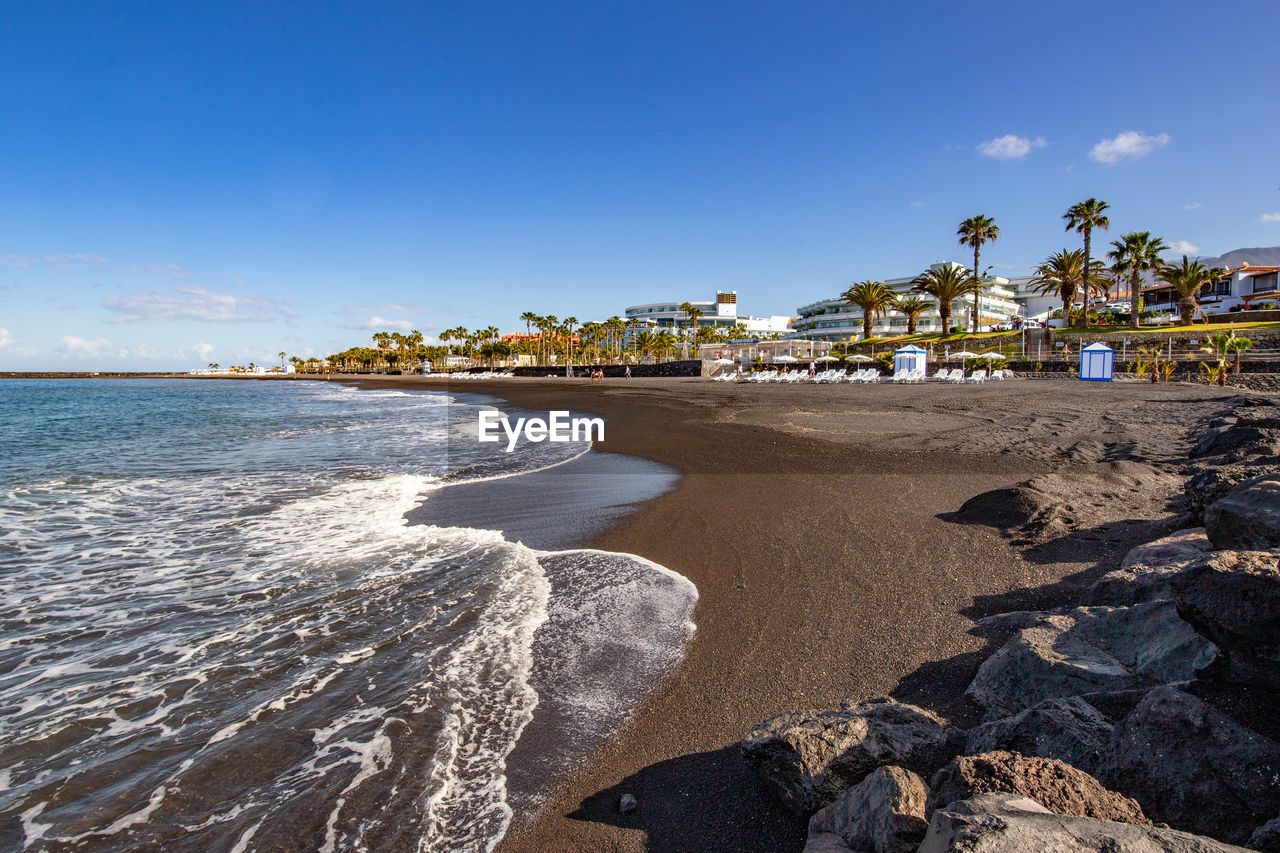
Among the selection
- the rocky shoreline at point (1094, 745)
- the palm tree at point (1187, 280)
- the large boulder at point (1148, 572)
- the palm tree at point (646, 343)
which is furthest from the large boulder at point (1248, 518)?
the palm tree at point (646, 343)

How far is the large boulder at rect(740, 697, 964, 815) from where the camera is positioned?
2494 mm

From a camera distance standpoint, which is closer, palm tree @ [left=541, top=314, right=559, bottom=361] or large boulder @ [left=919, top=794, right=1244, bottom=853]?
large boulder @ [left=919, top=794, right=1244, bottom=853]

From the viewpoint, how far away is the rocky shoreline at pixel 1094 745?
5.57 feet

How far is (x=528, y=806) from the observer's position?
289 centimetres

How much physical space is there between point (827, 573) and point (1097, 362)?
35.6 metres

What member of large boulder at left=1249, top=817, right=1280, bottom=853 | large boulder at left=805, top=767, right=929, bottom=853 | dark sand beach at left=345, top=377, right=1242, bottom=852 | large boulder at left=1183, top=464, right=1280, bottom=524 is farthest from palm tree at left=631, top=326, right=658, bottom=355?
large boulder at left=1249, top=817, right=1280, bottom=853

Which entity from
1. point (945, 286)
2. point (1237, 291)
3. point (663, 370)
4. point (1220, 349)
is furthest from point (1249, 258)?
point (663, 370)

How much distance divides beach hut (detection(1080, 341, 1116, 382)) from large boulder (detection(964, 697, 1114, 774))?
3684 cm

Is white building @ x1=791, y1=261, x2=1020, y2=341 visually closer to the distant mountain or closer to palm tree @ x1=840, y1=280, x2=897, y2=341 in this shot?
palm tree @ x1=840, y1=280, x2=897, y2=341

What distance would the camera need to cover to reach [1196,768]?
195cm

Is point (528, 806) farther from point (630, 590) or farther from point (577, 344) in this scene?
point (577, 344)

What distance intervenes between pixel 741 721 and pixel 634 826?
92 cm

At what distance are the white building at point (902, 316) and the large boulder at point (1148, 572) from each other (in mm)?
79742

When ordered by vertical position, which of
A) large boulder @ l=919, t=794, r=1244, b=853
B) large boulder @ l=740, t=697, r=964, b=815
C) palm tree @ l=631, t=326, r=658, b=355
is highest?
palm tree @ l=631, t=326, r=658, b=355
